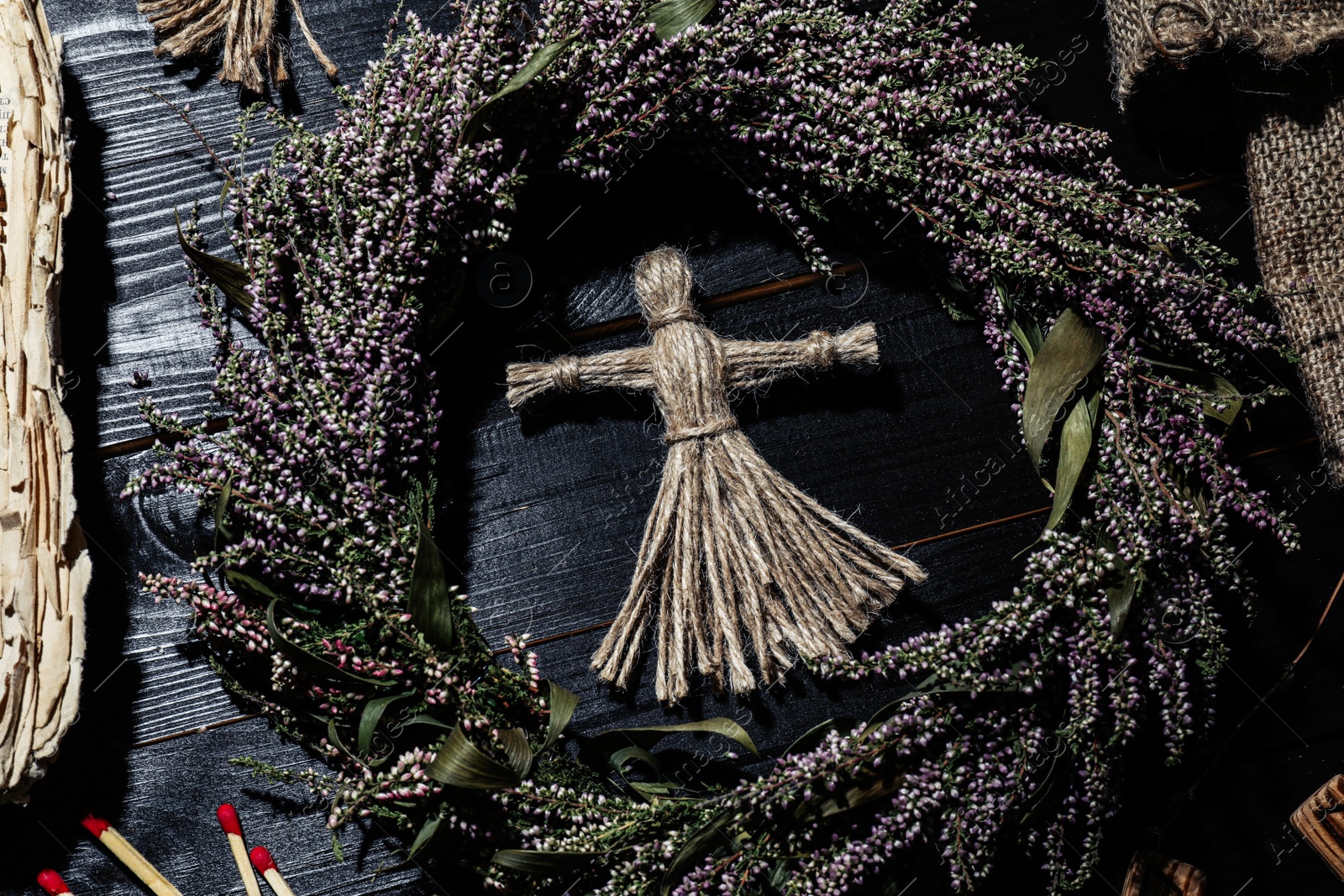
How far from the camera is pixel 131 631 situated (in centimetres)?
120

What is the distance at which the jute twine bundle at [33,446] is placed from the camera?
104 centimetres

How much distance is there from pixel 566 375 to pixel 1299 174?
3.39ft

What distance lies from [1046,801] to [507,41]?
1.19 metres

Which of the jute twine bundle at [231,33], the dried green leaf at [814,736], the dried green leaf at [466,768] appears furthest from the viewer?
the jute twine bundle at [231,33]

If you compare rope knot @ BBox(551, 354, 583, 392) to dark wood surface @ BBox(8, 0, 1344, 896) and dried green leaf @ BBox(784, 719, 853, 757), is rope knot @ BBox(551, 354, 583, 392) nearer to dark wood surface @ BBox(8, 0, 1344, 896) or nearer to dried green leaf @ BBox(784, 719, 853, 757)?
dark wood surface @ BBox(8, 0, 1344, 896)

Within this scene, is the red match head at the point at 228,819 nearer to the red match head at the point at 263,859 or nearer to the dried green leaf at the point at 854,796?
the red match head at the point at 263,859

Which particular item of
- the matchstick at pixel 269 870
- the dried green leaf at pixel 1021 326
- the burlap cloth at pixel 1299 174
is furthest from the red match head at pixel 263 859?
→ the burlap cloth at pixel 1299 174

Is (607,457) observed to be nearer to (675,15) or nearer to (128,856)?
(675,15)

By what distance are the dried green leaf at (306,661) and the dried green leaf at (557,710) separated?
193 millimetres

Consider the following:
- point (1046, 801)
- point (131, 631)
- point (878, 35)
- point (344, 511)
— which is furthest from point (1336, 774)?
point (131, 631)

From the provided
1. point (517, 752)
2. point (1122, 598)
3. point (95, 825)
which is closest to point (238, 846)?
point (95, 825)

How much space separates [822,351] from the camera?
1184mm

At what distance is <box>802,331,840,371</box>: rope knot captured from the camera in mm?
1183

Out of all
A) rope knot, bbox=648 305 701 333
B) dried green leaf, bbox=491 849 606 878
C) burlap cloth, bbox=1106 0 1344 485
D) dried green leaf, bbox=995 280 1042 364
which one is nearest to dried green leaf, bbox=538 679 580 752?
dried green leaf, bbox=491 849 606 878
